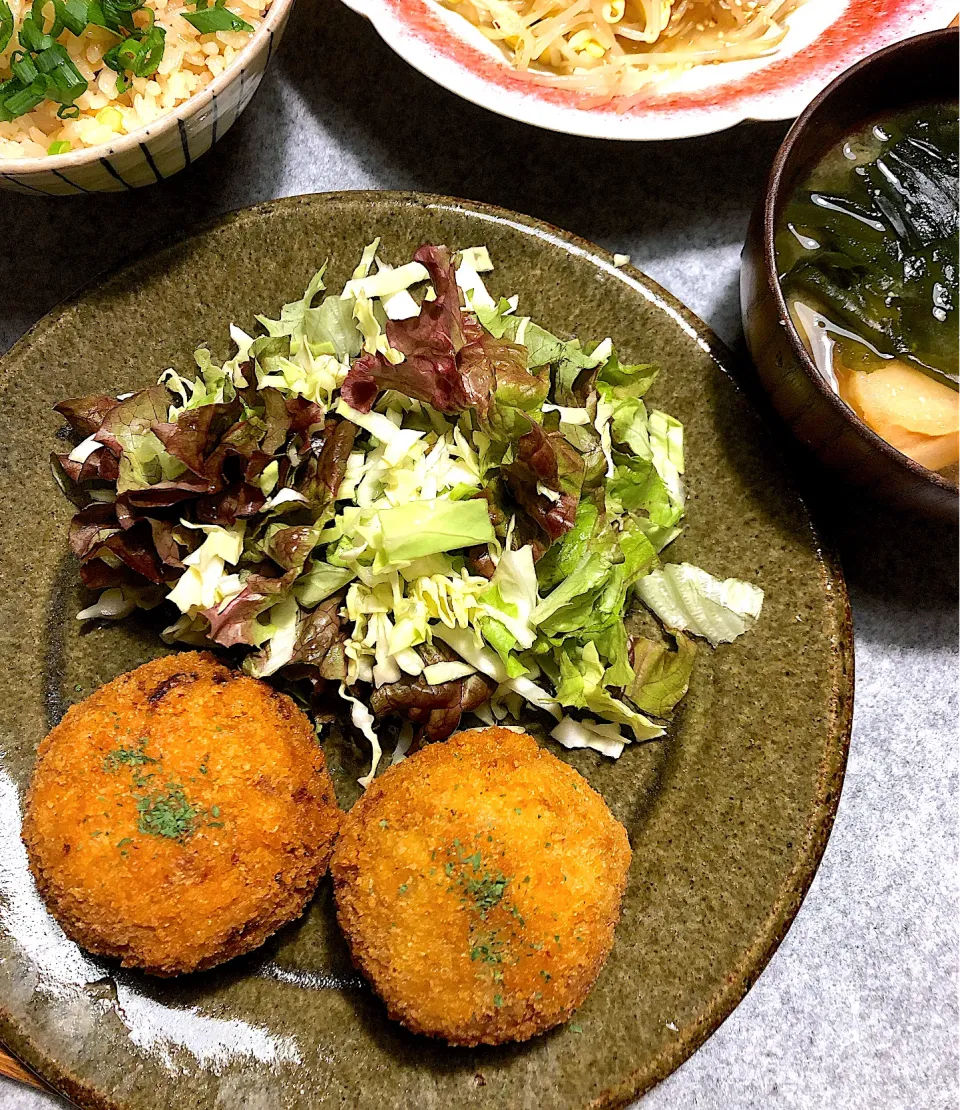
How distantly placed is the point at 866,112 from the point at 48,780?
75.8 inches

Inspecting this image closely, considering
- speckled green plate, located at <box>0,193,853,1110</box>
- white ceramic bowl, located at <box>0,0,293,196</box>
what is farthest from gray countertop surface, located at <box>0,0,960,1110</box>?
speckled green plate, located at <box>0,193,853,1110</box>

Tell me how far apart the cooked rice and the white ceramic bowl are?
0.04 meters

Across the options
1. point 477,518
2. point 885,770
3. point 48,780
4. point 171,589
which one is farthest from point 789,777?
point 48,780

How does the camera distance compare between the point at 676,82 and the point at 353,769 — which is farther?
the point at 676,82

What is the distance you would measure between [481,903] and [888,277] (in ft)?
4.34

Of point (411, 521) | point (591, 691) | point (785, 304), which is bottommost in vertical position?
point (591, 691)

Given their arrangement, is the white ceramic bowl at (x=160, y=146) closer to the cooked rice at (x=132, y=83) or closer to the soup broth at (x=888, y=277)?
the cooked rice at (x=132, y=83)

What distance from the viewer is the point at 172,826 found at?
4.86 ft

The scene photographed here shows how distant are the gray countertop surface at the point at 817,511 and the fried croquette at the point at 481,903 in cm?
66

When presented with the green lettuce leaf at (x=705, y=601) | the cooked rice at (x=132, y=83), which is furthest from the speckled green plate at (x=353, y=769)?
the cooked rice at (x=132, y=83)

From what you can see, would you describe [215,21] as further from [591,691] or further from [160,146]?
[591,691]

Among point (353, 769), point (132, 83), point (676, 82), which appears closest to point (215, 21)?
point (132, 83)

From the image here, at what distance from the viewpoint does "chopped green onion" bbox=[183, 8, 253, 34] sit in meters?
1.63

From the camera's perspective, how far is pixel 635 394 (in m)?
1.78
